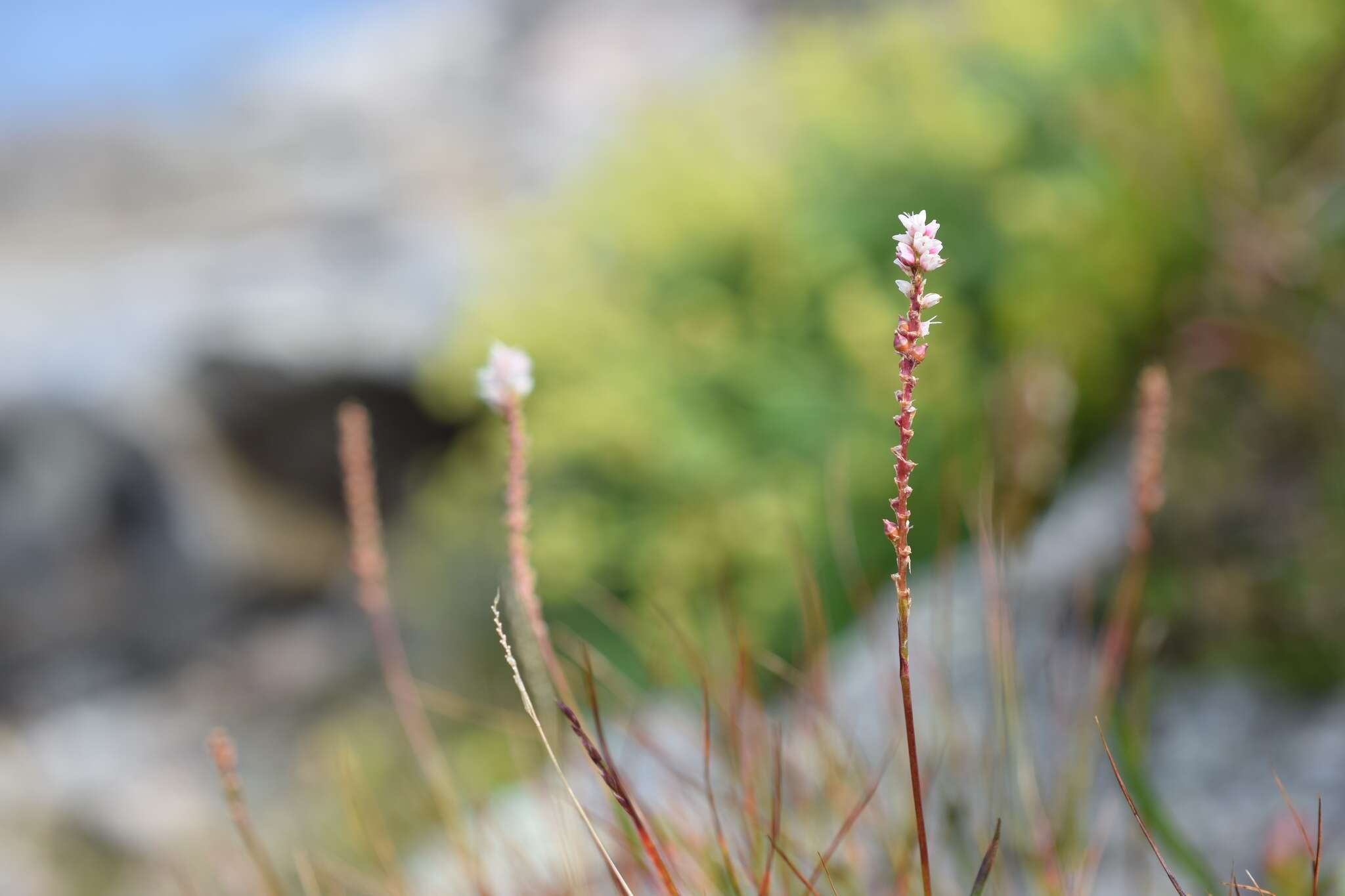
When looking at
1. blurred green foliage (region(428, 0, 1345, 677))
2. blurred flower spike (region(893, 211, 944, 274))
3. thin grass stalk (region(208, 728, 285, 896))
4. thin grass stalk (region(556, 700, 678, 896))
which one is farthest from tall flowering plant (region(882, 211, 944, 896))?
blurred green foliage (region(428, 0, 1345, 677))

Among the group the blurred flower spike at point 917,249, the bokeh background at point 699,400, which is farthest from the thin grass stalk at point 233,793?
the blurred flower spike at point 917,249

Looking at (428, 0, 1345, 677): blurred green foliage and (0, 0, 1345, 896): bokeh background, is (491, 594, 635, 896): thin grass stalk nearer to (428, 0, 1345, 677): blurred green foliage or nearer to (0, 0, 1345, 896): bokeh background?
(0, 0, 1345, 896): bokeh background

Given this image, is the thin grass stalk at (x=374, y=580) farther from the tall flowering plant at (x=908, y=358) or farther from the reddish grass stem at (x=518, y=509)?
the tall flowering plant at (x=908, y=358)

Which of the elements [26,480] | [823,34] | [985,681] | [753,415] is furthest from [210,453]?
[985,681]

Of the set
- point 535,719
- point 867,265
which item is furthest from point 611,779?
point 867,265

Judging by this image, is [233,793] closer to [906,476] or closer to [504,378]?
[504,378]

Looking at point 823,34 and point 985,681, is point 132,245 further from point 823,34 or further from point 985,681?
point 985,681
